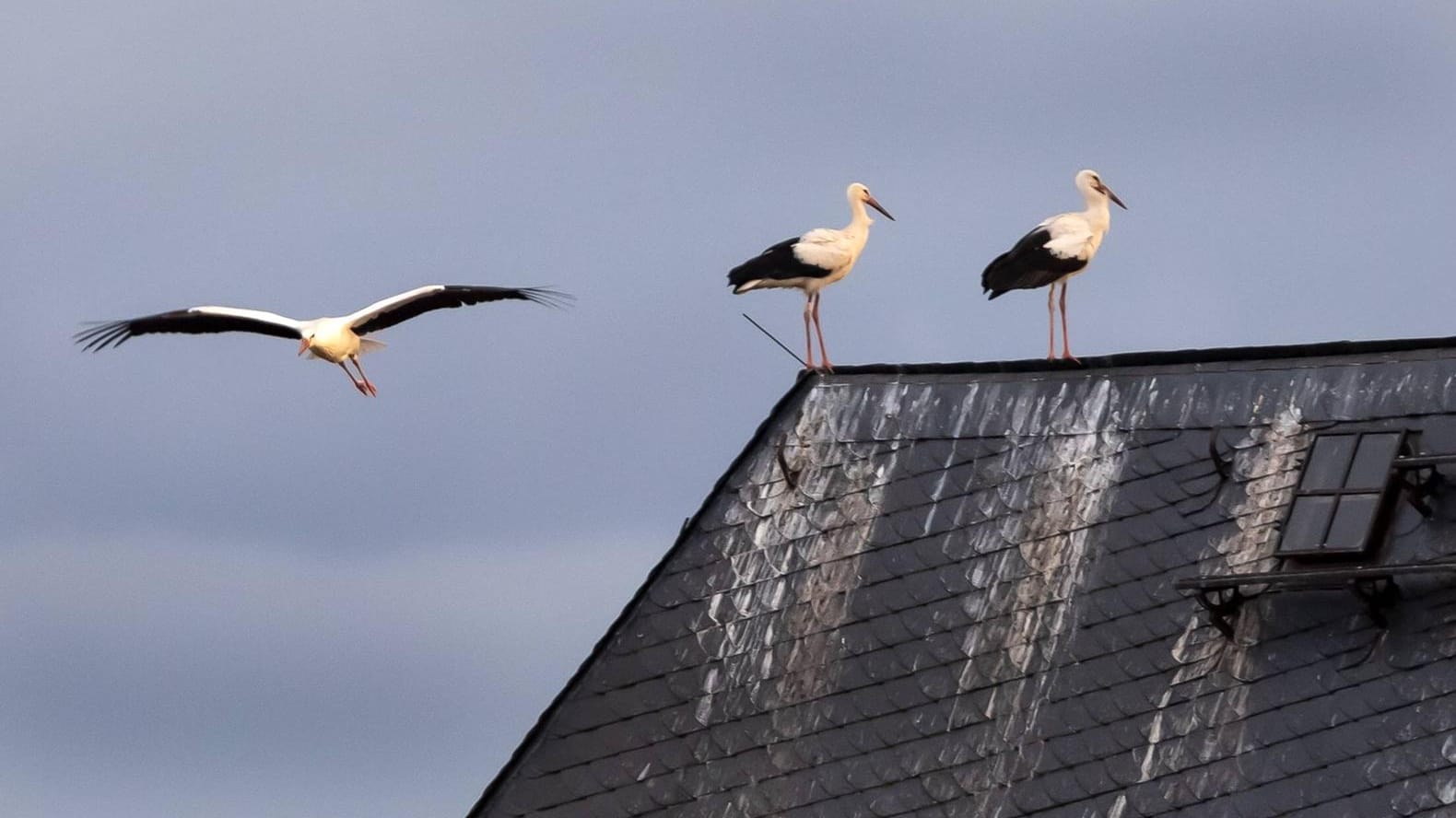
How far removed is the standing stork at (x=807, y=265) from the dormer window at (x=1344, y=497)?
6261 millimetres

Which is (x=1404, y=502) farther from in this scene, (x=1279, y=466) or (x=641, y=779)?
(x=641, y=779)

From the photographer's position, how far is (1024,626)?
25.4m

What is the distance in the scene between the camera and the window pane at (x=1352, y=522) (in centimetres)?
2373

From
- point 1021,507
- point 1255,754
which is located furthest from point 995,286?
point 1255,754

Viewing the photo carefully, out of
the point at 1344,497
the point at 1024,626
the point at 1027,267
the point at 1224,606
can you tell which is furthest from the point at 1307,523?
the point at 1027,267

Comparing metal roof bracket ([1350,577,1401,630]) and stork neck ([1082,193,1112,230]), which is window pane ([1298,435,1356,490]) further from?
stork neck ([1082,193,1112,230])

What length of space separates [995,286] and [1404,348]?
16.0ft

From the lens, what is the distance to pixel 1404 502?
24.1 meters

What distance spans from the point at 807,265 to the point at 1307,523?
737 cm

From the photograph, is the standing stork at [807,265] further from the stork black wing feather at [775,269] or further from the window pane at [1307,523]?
the window pane at [1307,523]

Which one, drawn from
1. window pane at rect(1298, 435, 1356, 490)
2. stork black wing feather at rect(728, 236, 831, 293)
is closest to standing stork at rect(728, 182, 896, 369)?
stork black wing feather at rect(728, 236, 831, 293)

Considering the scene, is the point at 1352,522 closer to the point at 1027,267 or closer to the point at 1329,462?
the point at 1329,462

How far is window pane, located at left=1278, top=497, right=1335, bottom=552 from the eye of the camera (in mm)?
24016

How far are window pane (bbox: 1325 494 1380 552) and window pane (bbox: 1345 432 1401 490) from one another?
93 millimetres
